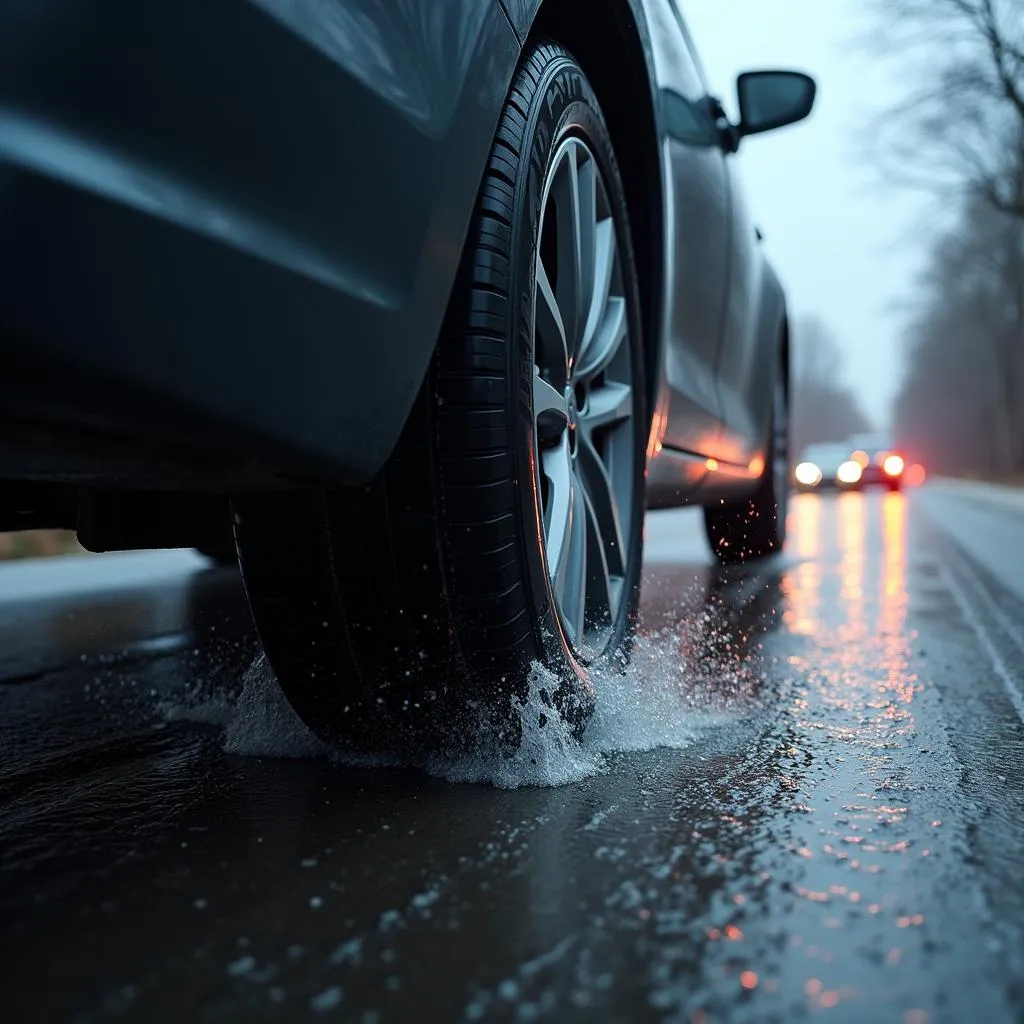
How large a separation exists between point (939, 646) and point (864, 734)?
1.23 meters

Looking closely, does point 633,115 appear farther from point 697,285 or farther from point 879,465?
point 879,465

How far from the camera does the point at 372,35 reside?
1.25m

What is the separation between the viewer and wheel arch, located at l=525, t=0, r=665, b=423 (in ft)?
7.07

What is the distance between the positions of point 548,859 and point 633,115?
168 centimetres

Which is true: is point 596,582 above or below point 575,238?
below

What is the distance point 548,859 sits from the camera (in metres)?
1.35

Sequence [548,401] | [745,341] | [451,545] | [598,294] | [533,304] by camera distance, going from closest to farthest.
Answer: [451,545] < [533,304] < [548,401] < [598,294] < [745,341]

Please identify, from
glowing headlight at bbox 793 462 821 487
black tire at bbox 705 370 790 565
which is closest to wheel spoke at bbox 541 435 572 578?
black tire at bbox 705 370 790 565

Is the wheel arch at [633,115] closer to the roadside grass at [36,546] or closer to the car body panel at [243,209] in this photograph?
the car body panel at [243,209]

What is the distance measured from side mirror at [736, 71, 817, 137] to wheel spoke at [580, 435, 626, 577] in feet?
5.08

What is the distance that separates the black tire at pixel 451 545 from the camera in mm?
1511

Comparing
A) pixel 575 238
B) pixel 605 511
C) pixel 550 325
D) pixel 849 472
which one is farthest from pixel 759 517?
pixel 849 472

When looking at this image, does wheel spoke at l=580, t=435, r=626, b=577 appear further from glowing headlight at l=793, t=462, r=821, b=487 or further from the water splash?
glowing headlight at l=793, t=462, r=821, b=487

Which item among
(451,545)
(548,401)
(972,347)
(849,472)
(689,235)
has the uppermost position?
(972,347)
